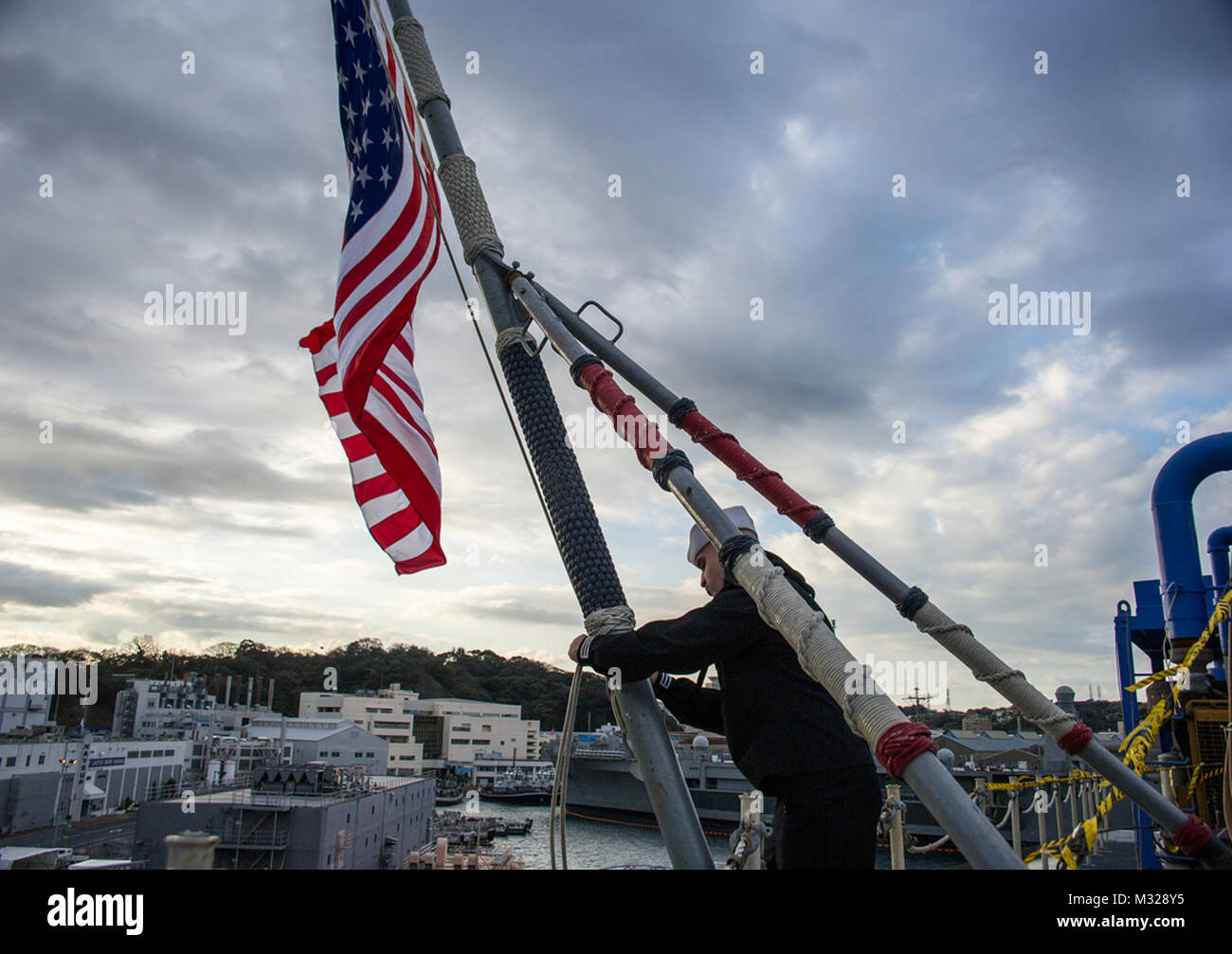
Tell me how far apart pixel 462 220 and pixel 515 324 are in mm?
900

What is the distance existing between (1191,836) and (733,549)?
3066mm

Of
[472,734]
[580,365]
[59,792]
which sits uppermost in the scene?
[580,365]

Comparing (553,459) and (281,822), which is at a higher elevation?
(553,459)

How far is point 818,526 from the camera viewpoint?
14.2 feet

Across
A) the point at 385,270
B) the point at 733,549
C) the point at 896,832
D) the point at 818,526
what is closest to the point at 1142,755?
the point at 896,832

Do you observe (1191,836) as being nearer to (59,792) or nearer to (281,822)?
(281,822)

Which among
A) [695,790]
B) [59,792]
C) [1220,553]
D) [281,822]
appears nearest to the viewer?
[1220,553]

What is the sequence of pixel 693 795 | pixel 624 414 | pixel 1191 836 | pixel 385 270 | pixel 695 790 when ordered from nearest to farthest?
pixel 624 414 < pixel 1191 836 < pixel 385 270 < pixel 693 795 < pixel 695 790

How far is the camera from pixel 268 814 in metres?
30.7

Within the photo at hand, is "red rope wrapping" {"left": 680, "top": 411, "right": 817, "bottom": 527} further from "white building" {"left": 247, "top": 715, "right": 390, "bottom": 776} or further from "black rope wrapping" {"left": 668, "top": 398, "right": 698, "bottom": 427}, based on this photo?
"white building" {"left": 247, "top": 715, "right": 390, "bottom": 776}

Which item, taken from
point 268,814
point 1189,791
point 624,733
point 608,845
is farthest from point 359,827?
point 624,733

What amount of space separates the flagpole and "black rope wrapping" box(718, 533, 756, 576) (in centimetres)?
73

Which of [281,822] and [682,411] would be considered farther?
[281,822]
